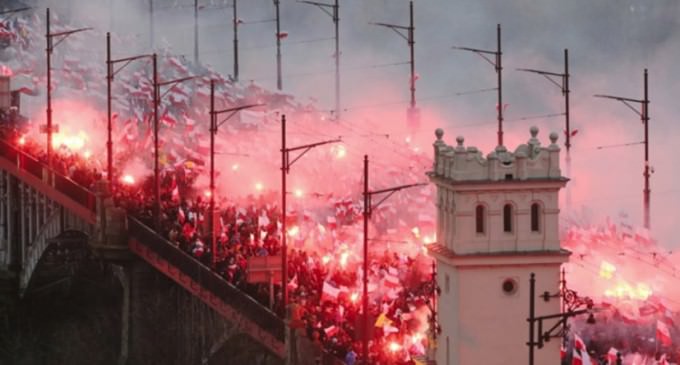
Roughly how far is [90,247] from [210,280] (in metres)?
9.04

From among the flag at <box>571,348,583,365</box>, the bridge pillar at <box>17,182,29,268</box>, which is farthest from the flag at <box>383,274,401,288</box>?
the bridge pillar at <box>17,182,29,268</box>

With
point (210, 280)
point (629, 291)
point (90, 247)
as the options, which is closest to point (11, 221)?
point (90, 247)

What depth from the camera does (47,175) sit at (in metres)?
78.9

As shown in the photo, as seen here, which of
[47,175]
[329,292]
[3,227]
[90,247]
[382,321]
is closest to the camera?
[382,321]

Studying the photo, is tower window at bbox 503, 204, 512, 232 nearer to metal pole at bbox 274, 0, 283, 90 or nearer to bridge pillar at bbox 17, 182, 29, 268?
bridge pillar at bbox 17, 182, 29, 268

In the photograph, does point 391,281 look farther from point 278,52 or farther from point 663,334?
point 278,52

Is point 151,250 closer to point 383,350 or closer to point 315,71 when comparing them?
point 383,350

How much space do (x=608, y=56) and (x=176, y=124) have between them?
2257cm

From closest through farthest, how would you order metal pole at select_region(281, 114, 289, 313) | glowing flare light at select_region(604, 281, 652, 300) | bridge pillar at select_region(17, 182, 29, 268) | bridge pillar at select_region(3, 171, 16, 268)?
metal pole at select_region(281, 114, 289, 313)
glowing flare light at select_region(604, 281, 652, 300)
bridge pillar at select_region(17, 182, 29, 268)
bridge pillar at select_region(3, 171, 16, 268)

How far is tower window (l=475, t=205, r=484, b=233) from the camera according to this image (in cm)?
5800

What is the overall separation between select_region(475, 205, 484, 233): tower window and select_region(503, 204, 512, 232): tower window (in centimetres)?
67

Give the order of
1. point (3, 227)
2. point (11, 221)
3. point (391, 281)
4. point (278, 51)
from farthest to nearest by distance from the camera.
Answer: point (278, 51)
point (3, 227)
point (11, 221)
point (391, 281)

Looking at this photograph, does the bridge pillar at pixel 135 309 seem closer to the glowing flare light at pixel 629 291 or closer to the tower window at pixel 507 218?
the glowing flare light at pixel 629 291

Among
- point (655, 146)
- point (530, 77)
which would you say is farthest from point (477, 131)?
point (655, 146)
